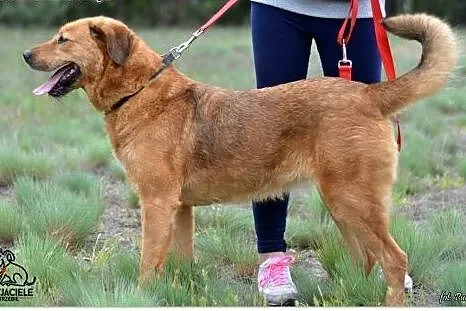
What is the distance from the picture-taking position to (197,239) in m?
5.96

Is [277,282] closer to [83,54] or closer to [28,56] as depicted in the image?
[83,54]

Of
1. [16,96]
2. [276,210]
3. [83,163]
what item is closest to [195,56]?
[16,96]

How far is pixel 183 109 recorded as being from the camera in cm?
513

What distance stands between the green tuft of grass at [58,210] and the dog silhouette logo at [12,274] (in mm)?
912

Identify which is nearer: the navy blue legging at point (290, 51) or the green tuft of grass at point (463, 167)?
the navy blue legging at point (290, 51)

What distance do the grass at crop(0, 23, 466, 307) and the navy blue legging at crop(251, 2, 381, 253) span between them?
36cm

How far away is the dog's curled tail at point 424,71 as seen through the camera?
15.5ft

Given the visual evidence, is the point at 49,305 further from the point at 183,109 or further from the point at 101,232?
the point at 101,232

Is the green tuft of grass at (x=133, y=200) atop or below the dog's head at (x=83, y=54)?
below

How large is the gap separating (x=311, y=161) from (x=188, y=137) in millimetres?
798

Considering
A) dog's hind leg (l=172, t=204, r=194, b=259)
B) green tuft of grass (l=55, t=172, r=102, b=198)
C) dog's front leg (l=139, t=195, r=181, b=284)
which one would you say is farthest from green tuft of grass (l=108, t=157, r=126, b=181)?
dog's front leg (l=139, t=195, r=181, b=284)

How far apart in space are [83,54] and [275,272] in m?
1.85

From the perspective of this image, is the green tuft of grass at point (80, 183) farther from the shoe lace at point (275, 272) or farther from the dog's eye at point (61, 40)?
the shoe lace at point (275, 272)

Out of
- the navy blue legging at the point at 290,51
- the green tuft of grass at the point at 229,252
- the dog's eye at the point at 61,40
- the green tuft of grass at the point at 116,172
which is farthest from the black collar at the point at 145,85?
the green tuft of grass at the point at 116,172
